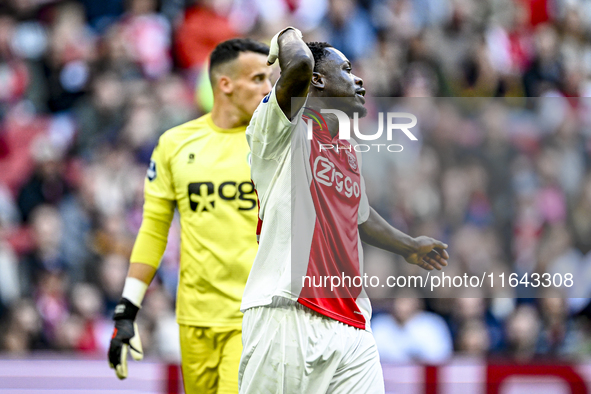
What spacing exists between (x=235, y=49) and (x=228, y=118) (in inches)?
16.4

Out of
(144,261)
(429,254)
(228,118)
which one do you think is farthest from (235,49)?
(429,254)

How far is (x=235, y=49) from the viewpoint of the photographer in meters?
4.82

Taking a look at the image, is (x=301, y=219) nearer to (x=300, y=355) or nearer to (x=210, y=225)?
(x=300, y=355)

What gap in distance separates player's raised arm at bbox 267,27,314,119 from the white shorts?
819mm

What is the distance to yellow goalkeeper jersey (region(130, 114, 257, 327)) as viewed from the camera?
4.54 meters

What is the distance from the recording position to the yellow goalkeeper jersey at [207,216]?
4535 mm

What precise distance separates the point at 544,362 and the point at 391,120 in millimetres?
3053

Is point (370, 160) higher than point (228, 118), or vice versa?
point (228, 118)

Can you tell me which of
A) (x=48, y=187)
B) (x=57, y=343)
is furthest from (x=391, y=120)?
(x=48, y=187)

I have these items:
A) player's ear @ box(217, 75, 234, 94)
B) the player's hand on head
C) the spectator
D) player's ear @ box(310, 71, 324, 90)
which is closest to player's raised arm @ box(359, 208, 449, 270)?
the player's hand on head

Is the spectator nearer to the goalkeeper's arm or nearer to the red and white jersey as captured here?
the goalkeeper's arm

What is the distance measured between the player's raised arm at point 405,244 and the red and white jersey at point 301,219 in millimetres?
353
